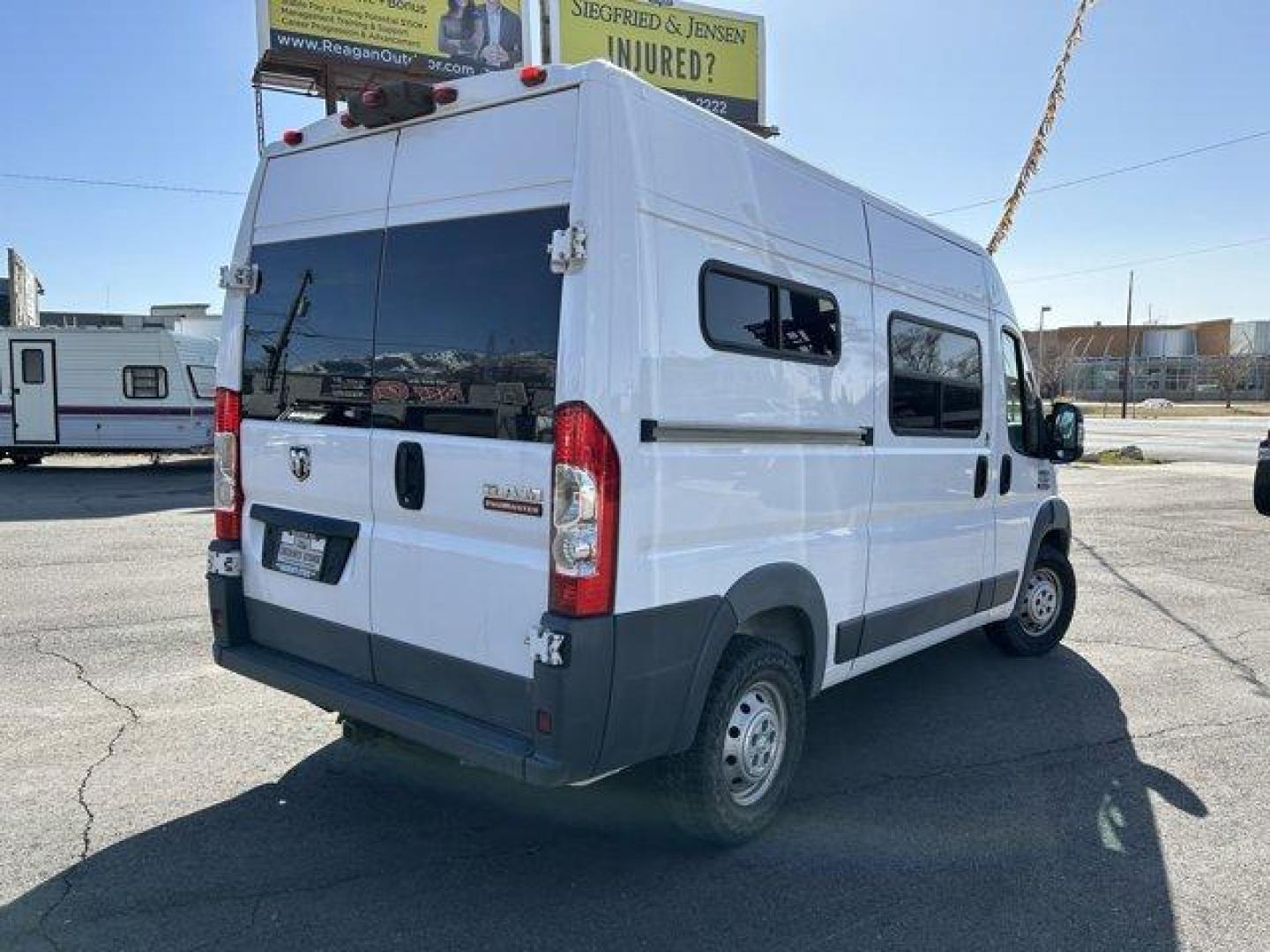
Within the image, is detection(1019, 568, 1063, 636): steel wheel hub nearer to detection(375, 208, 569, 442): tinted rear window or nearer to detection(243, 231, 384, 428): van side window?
detection(375, 208, 569, 442): tinted rear window

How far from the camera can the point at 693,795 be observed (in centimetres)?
335

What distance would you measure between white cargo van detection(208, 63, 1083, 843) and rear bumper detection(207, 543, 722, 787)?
11 mm

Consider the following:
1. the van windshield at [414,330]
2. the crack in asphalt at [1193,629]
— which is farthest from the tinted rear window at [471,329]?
the crack in asphalt at [1193,629]

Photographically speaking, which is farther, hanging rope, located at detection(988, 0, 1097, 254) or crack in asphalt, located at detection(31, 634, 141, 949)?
hanging rope, located at detection(988, 0, 1097, 254)

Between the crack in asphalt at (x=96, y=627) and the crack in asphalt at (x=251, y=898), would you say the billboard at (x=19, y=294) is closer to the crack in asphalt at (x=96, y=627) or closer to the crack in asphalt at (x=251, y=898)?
the crack in asphalt at (x=96, y=627)

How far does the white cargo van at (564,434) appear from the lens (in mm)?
2916

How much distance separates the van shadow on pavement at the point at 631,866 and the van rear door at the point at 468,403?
655 millimetres

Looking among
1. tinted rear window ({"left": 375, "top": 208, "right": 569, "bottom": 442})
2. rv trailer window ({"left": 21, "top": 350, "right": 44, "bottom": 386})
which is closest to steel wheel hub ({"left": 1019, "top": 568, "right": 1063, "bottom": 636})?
tinted rear window ({"left": 375, "top": 208, "right": 569, "bottom": 442})

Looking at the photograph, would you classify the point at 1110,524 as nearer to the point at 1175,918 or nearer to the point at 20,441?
the point at 1175,918

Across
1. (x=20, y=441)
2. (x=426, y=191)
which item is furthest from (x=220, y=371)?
(x=20, y=441)

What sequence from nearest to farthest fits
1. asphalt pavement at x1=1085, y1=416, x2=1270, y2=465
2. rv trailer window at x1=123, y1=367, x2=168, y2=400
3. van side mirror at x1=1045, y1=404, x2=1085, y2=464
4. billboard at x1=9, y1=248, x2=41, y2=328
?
1. van side mirror at x1=1045, y1=404, x2=1085, y2=464
2. rv trailer window at x1=123, y1=367, x2=168, y2=400
3. asphalt pavement at x1=1085, y1=416, x2=1270, y2=465
4. billboard at x1=9, y1=248, x2=41, y2=328

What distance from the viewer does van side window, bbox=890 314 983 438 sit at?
175 inches

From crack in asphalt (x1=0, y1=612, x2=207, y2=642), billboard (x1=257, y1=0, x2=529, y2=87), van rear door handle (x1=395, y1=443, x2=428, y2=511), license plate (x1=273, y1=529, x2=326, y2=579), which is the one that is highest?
billboard (x1=257, y1=0, x2=529, y2=87)

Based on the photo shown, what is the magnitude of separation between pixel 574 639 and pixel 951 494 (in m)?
2.86
